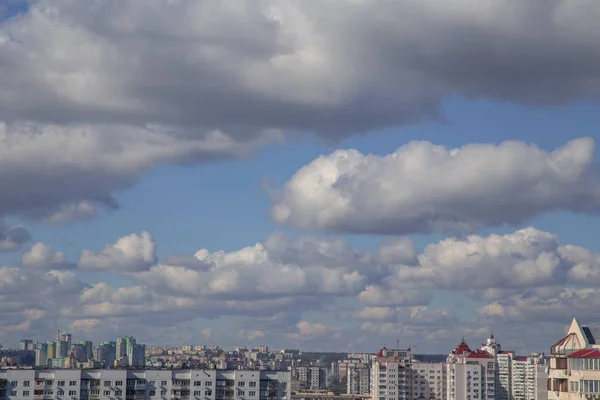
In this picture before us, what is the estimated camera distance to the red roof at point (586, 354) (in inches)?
3457

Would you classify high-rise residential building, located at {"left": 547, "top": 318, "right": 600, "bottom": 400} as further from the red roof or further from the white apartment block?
the white apartment block

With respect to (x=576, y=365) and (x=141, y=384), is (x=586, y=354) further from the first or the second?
(x=141, y=384)

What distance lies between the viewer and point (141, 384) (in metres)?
167

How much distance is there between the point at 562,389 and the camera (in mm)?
91438

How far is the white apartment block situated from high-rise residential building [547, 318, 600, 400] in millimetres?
82409

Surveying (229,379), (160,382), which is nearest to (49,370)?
(160,382)

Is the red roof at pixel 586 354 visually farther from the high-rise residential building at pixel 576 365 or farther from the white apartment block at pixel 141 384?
the white apartment block at pixel 141 384

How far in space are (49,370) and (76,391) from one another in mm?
5974


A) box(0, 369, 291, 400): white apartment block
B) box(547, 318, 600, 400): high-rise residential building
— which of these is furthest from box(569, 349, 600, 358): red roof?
box(0, 369, 291, 400): white apartment block

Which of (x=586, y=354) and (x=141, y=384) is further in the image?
(x=141, y=384)

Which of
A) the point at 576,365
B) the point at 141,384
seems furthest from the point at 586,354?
the point at 141,384

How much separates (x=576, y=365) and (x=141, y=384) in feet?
315

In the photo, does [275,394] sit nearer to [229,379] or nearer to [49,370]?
[229,379]

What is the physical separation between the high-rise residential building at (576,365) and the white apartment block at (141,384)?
82409 mm
